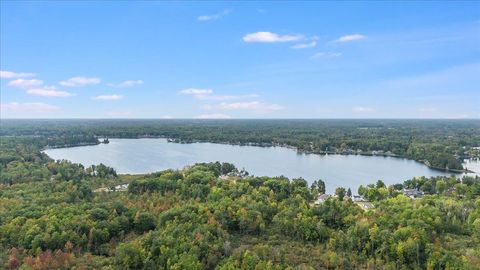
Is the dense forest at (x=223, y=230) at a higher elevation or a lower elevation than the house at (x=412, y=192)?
higher

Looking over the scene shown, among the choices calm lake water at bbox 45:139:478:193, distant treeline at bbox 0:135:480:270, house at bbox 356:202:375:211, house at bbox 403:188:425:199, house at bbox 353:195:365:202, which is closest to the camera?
distant treeline at bbox 0:135:480:270

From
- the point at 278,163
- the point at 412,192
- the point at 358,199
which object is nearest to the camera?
the point at 358,199

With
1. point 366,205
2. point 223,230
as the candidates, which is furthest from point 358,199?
point 223,230

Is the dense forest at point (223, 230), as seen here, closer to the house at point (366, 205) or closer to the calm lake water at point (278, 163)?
the house at point (366, 205)

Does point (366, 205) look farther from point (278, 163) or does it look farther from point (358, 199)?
point (278, 163)

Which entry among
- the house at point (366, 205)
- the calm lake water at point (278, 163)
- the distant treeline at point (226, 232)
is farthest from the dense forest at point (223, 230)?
the calm lake water at point (278, 163)

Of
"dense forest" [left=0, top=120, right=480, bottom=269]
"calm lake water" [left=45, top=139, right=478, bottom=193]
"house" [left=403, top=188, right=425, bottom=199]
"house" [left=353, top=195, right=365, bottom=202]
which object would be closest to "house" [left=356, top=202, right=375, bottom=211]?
"dense forest" [left=0, top=120, right=480, bottom=269]

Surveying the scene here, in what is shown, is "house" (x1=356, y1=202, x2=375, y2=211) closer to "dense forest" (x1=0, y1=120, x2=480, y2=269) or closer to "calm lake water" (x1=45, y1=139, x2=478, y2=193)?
"dense forest" (x1=0, y1=120, x2=480, y2=269)

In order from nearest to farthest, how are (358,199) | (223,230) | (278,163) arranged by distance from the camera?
(223,230) < (358,199) < (278,163)

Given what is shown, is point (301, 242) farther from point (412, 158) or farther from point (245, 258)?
point (412, 158)
